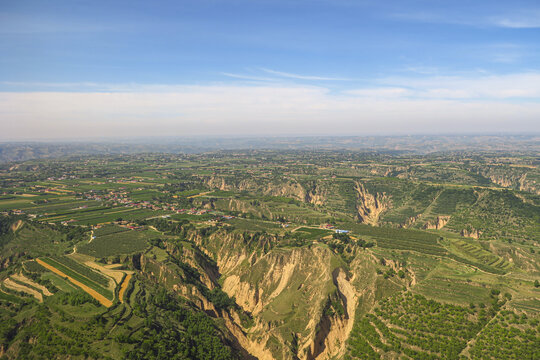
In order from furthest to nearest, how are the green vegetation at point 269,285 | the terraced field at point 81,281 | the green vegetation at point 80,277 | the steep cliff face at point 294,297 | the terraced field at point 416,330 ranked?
the green vegetation at point 80,277 → the steep cliff face at point 294,297 → the terraced field at point 81,281 → the terraced field at point 416,330 → the green vegetation at point 269,285

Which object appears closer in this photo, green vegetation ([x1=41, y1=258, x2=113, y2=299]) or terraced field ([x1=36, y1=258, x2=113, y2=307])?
terraced field ([x1=36, y1=258, x2=113, y2=307])

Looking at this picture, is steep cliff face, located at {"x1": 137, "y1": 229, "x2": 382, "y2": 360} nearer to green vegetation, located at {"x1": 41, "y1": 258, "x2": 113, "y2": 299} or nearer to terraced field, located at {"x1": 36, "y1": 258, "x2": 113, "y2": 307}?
green vegetation, located at {"x1": 41, "y1": 258, "x2": 113, "y2": 299}

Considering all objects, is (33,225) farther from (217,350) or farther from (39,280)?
(217,350)

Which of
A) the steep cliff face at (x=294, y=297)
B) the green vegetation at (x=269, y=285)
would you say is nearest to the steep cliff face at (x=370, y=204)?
the green vegetation at (x=269, y=285)

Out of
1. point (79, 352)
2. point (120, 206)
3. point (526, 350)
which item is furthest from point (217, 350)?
point (120, 206)

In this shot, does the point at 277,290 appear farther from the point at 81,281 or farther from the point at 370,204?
the point at 370,204

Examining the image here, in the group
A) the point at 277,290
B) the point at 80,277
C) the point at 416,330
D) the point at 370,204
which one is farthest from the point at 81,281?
Result: the point at 370,204

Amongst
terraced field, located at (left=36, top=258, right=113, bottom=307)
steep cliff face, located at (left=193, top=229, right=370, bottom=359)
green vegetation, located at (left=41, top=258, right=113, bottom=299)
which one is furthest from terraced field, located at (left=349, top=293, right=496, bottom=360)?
green vegetation, located at (left=41, top=258, right=113, bottom=299)

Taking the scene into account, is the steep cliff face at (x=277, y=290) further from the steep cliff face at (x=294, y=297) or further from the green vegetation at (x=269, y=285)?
the green vegetation at (x=269, y=285)
